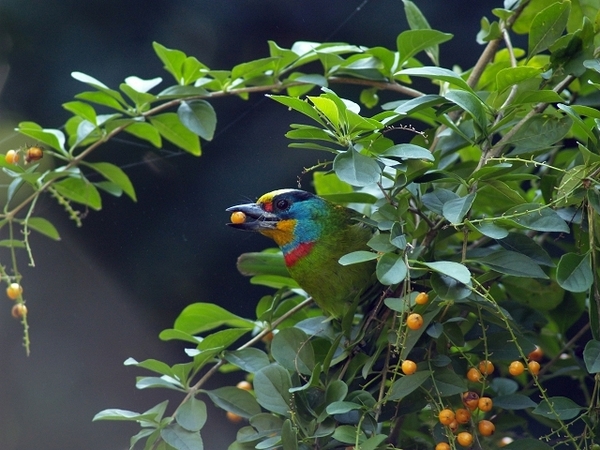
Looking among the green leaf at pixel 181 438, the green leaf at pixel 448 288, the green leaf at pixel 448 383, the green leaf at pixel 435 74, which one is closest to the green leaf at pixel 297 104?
the green leaf at pixel 435 74

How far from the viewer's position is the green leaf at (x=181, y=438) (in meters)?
0.85

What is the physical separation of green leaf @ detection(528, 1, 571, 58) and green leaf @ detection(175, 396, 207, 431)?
Result: 0.62 m

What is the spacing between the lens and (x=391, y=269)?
2.30 feet

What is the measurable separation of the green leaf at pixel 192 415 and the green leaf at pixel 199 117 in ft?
1.23

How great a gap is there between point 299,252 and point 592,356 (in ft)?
1.41

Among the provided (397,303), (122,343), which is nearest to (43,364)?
(122,343)

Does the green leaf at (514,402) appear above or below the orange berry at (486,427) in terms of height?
below

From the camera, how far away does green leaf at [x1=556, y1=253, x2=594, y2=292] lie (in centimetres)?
72

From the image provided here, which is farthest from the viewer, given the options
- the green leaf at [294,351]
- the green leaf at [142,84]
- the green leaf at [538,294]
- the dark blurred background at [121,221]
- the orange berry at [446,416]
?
the dark blurred background at [121,221]

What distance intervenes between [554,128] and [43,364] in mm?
879

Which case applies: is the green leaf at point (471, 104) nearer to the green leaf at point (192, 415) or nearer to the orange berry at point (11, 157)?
the green leaf at point (192, 415)

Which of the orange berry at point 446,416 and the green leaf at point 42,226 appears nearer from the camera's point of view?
the orange berry at point 446,416

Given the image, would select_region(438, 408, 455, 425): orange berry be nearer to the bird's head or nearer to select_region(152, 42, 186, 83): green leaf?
the bird's head

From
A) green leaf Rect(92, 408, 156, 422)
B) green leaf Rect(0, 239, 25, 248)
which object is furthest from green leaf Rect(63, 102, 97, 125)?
green leaf Rect(92, 408, 156, 422)
